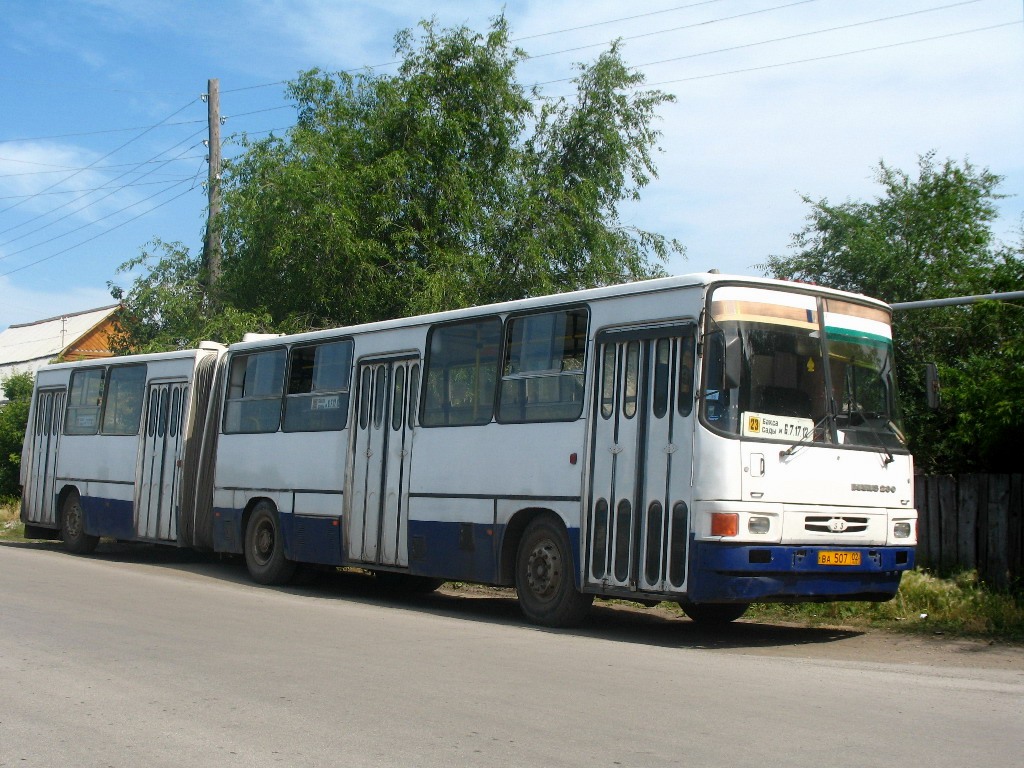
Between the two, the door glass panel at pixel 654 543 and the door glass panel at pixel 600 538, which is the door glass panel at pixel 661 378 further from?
the door glass panel at pixel 600 538

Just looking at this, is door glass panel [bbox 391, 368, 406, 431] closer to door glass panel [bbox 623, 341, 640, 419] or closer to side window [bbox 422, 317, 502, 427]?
side window [bbox 422, 317, 502, 427]

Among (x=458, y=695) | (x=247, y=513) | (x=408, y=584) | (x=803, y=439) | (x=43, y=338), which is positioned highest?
(x=43, y=338)

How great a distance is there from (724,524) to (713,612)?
9.50ft

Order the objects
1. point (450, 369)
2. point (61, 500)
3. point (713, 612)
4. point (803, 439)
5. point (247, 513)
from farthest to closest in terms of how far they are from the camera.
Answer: point (61, 500), point (247, 513), point (450, 369), point (713, 612), point (803, 439)

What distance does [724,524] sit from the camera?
→ 9914mm

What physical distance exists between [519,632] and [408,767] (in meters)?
5.57

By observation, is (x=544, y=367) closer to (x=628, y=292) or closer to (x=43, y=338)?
(x=628, y=292)

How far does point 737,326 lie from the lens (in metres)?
10.3

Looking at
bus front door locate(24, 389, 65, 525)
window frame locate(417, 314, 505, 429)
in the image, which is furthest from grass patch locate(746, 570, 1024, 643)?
bus front door locate(24, 389, 65, 525)

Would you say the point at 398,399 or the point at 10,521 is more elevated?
the point at 398,399

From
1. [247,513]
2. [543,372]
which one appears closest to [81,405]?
[247,513]

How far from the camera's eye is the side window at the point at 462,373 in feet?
41.8

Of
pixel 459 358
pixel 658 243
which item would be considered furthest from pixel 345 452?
pixel 658 243

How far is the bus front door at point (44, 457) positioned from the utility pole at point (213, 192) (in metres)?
4.83
